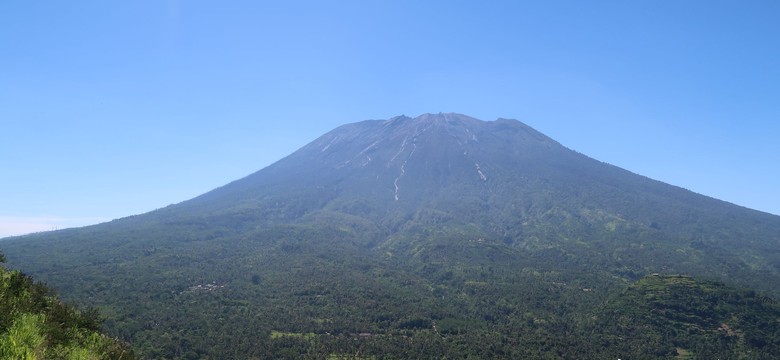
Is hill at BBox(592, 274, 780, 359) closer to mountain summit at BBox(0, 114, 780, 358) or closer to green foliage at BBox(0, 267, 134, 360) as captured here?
mountain summit at BBox(0, 114, 780, 358)

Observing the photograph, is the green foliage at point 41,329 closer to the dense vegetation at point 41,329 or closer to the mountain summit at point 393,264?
the dense vegetation at point 41,329

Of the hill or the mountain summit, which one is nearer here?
the mountain summit

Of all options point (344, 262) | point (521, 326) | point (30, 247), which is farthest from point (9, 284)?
point (30, 247)

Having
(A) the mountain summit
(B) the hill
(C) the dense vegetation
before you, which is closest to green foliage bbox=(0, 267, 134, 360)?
(C) the dense vegetation

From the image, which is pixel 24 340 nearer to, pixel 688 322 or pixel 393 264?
pixel 688 322

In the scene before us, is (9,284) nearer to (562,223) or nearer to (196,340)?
(196,340)

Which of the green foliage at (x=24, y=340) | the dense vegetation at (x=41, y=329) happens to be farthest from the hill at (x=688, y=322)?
the green foliage at (x=24, y=340)
